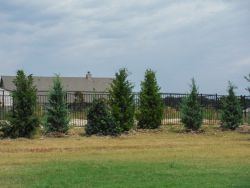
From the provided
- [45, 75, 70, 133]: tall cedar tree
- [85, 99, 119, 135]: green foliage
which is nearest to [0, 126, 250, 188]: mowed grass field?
[45, 75, 70, 133]: tall cedar tree

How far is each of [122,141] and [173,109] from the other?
1494 centimetres

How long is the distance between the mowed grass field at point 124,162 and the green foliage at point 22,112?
980 millimetres

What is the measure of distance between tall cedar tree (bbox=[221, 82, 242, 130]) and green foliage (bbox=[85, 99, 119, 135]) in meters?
6.91

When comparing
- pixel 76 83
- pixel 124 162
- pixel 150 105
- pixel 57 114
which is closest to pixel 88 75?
pixel 76 83

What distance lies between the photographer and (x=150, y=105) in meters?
29.4

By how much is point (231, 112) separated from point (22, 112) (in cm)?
1163

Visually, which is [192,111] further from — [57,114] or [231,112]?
[57,114]

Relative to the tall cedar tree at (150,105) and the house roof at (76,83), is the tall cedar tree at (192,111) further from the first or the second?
the house roof at (76,83)

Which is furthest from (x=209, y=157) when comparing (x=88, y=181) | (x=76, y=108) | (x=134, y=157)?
(x=76, y=108)

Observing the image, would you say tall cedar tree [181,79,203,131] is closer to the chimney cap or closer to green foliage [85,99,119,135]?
green foliage [85,99,119,135]

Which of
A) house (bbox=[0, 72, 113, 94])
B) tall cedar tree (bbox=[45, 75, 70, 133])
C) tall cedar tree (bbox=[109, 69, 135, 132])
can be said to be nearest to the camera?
tall cedar tree (bbox=[45, 75, 70, 133])

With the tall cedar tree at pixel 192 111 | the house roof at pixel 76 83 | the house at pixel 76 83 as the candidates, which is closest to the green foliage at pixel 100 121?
the tall cedar tree at pixel 192 111

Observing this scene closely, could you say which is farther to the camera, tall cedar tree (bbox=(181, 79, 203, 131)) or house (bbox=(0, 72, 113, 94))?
house (bbox=(0, 72, 113, 94))

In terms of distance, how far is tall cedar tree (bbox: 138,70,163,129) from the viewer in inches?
1146
